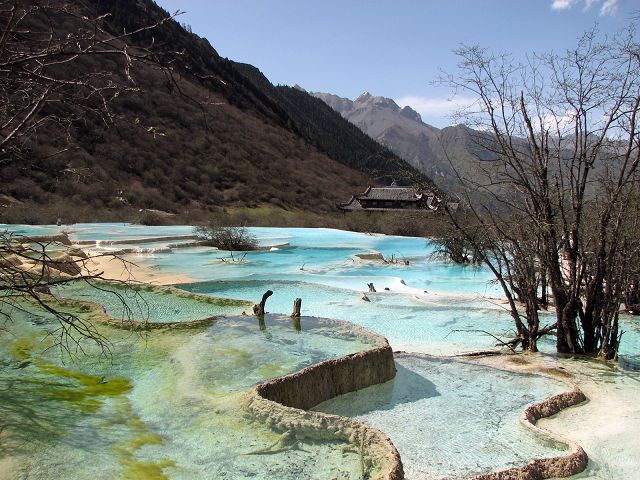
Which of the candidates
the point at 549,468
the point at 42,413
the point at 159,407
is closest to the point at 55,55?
the point at 42,413

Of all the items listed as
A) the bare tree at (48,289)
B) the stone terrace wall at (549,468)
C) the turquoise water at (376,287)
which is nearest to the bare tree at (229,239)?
the turquoise water at (376,287)

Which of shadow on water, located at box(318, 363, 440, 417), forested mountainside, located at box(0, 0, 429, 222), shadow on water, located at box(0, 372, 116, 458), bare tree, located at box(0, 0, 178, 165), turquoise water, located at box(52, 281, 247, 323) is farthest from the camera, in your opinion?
forested mountainside, located at box(0, 0, 429, 222)

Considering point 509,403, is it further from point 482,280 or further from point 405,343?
point 482,280

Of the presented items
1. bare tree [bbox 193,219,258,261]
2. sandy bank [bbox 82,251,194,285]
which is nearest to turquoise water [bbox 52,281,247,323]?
sandy bank [bbox 82,251,194,285]

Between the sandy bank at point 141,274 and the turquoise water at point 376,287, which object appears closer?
the turquoise water at point 376,287

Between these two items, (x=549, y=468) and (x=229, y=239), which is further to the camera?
(x=229, y=239)

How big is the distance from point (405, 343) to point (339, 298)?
298 cm

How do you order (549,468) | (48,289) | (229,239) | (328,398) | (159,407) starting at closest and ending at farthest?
(549,468), (159,407), (328,398), (48,289), (229,239)

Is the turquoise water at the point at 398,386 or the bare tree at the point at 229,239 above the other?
the bare tree at the point at 229,239

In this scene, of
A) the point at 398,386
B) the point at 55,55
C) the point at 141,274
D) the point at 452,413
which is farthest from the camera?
the point at 141,274

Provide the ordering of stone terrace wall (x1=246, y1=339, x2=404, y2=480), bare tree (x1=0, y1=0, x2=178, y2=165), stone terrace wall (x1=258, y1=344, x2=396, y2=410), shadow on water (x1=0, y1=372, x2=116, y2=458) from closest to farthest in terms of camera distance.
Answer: bare tree (x1=0, y1=0, x2=178, y2=165), stone terrace wall (x1=246, y1=339, x2=404, y2=480), shadow on water (x1=0, y1=372, x2=116, y2=458), stone terrace wall (x1=258, y1=344, x2=396, y2=410)

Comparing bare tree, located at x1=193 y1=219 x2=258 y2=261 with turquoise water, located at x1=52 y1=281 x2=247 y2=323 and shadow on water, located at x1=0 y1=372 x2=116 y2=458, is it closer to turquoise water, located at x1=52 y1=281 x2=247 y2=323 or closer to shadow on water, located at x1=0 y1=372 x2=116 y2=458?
Answer: turquoise water, located at x1=52 y1=281 x2=247 y2=323

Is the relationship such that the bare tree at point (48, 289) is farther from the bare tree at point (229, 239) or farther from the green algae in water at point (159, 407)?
the bare tree at point (229, 239)

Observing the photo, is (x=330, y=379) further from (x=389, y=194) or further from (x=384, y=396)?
(x=389, y=194)
